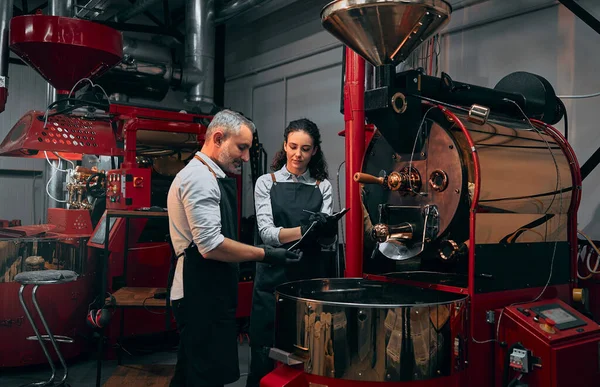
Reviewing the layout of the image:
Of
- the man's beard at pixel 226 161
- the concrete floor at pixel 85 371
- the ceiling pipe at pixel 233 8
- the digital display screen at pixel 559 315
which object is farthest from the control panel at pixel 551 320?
the ceiling pipe at pixel 233 8

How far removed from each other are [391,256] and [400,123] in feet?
1.67

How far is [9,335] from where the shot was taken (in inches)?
142

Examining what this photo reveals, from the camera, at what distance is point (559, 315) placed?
6.29ft

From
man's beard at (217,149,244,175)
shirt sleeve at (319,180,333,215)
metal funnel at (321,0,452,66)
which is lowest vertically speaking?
shirt sleeve at (319,180,333,215)

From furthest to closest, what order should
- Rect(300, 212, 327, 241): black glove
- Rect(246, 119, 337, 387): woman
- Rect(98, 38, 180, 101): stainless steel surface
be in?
Rect(98, 38, 180, 101): stainless steel surface, Rect(246, 119, 337, 387): woman, Rect(300, 212, 327, 241): black glove

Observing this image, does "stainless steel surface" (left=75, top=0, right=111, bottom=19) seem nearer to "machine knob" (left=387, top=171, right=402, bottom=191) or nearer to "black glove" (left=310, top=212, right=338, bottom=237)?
"black glove" (left=310, top=212, right=338, bottom=237)

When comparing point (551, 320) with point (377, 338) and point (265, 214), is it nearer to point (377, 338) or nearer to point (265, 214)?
point (377, 338)

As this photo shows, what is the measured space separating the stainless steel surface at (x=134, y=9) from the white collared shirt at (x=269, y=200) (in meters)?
3.82

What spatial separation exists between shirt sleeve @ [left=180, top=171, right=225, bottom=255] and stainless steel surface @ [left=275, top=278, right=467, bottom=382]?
0.40 meters

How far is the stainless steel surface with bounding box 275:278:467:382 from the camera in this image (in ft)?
4.99

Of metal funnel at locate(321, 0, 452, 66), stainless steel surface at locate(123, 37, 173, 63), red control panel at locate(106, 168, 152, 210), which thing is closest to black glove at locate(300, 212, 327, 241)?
metal funnel at locate(321, 0, 452, 66)

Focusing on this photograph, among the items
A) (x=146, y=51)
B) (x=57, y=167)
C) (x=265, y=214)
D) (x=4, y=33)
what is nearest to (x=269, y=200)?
(x=265, y=214)

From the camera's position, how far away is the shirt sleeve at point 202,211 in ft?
6.16

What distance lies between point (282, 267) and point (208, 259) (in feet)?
1.93
